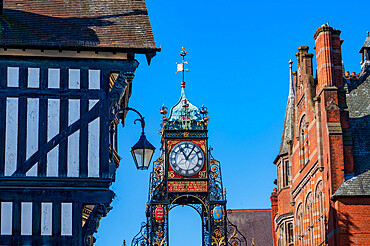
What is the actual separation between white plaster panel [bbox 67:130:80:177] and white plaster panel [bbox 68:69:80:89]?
3.55 feet

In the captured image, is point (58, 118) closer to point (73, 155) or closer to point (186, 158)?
point (73, 155)

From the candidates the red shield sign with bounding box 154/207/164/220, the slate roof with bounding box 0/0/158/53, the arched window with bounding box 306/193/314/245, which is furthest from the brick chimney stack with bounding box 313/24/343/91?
the slate roof with bounding box 0/0/158/53

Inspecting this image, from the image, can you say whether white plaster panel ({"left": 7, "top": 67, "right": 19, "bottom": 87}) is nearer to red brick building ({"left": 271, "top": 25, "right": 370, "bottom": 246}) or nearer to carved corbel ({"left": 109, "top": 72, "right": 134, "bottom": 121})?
carved corbel ({"left": 109, "top": 72, "right": 134, "bottom": 121})

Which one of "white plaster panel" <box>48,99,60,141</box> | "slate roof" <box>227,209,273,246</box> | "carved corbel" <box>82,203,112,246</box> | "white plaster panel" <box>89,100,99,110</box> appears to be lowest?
"carved corbel" <box>82,203,112,246</box>

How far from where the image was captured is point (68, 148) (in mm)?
20016

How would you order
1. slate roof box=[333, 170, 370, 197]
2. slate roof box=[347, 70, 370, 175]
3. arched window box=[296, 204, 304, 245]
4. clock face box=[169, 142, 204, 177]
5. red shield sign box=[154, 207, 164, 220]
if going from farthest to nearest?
1. clock face box=[169, 142, 204, 177]
2. red shield sign box=[154, 207, 164, 220]
3. arched window box=[296, 204, 304, 245]
4. slate roof box=[347, 70, 370, 175]
5. slate roof box=[333, 170, 370, 197]

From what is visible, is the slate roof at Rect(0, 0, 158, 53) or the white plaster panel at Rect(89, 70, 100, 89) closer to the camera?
the slate roof at Rect(0, 0, 158, 53)

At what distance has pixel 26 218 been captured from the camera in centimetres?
1944

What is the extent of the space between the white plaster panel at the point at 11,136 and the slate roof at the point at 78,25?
4.51 ft

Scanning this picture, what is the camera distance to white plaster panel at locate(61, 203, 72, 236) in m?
19.5

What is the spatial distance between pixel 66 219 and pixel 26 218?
867 mm

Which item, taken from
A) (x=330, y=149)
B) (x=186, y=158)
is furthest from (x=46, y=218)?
(x=186, y=158)

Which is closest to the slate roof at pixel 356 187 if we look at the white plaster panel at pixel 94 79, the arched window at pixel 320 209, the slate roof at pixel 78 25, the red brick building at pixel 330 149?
the red brick building at pixel 330 149

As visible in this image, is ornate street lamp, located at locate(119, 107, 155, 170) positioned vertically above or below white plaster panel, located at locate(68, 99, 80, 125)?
below
